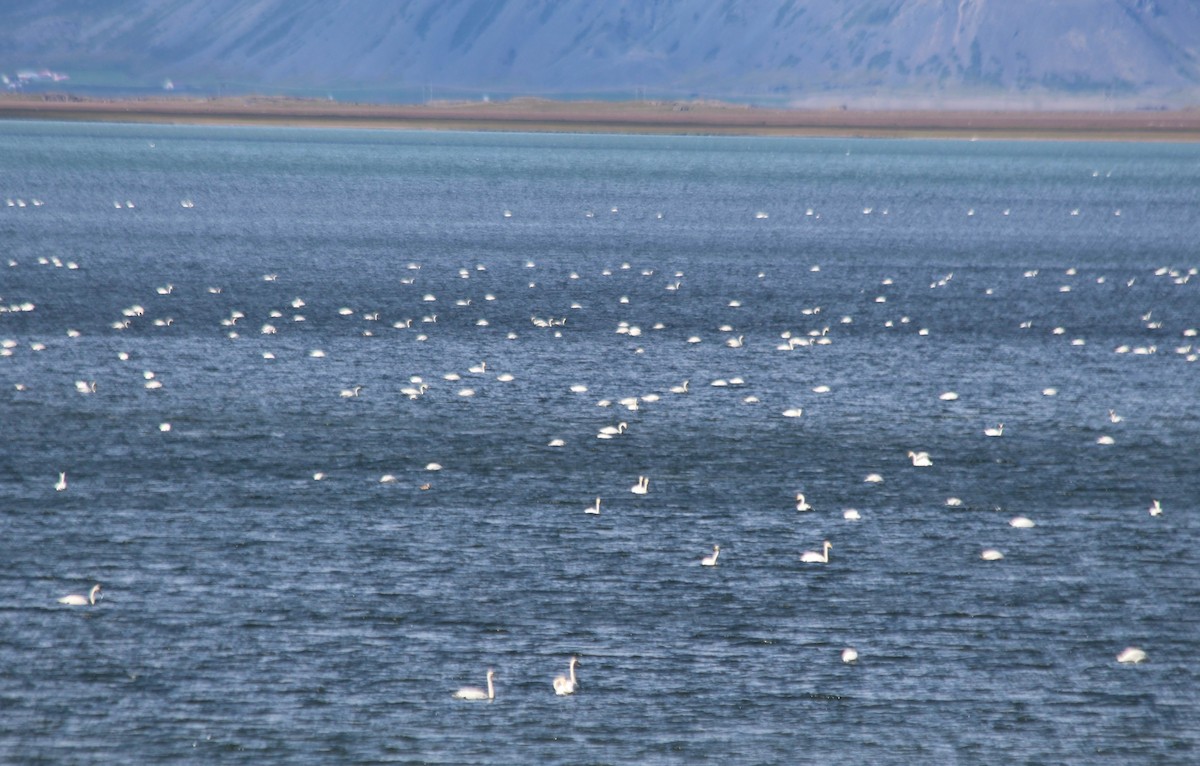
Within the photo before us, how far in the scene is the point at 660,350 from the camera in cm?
3922

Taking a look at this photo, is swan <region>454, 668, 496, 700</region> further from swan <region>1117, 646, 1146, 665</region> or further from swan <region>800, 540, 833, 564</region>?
swan <region>1117, 646, 1146, 665</region>

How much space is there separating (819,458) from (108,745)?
15554 millimetres

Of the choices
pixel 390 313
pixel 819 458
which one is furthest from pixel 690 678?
pixel 390 313

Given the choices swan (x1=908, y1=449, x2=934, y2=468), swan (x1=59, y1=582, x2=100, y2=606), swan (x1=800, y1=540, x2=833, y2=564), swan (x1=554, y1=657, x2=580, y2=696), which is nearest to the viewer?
swan (x1=554, y1=657, x2=580, y2=696)

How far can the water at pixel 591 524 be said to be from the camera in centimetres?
1681

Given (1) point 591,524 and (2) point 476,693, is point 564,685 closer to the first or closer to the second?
(2) point 476,693

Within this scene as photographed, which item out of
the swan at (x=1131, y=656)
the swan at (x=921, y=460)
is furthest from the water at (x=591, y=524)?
the swan at (x=921, y=460)

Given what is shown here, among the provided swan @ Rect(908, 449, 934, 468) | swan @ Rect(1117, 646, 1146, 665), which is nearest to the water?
swan @ Rect(1117, 646, 1146, 665)

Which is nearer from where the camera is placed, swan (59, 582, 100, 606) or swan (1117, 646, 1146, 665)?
swan (1117, 646, 1146, 665)

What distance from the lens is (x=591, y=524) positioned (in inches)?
926

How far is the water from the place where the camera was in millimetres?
16812

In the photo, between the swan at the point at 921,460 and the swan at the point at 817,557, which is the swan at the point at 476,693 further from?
the swan at the point at 921,460

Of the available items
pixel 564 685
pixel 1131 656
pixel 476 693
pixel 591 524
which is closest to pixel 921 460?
pixel 591 524

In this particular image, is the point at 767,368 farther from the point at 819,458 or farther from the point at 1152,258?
the point at 1152,258
